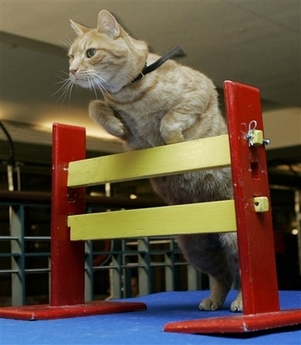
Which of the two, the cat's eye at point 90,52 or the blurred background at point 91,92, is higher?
the blurred background at point 91,92

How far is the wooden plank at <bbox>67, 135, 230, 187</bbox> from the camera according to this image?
4.99 ft

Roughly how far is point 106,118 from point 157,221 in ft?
1.23

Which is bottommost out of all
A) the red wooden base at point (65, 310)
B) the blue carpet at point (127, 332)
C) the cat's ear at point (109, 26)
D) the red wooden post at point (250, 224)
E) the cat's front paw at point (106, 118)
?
the blue carpet at point (127, 332)

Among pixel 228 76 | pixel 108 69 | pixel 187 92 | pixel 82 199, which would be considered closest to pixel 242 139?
pixel 187 92

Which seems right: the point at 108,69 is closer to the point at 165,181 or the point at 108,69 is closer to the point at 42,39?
the point at 165,181

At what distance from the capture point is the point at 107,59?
5.80ft

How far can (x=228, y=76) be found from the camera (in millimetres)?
4875

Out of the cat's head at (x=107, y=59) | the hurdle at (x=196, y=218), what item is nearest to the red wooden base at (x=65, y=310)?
the hurdle at (x=196, y=218)

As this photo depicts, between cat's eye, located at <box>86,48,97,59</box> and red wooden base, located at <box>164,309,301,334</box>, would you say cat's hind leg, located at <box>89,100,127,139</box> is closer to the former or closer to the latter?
cat's eye, located at <box>86,48,97,59</box>

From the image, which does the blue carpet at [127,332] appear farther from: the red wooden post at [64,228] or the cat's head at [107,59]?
the cat's head at [107,59]

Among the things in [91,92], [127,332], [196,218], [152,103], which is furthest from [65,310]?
[91,92]

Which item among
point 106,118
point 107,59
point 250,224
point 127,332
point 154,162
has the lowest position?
point 127,332

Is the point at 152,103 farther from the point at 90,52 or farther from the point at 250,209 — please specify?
the point at 250,209

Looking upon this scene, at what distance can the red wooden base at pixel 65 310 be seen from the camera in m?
1.72
